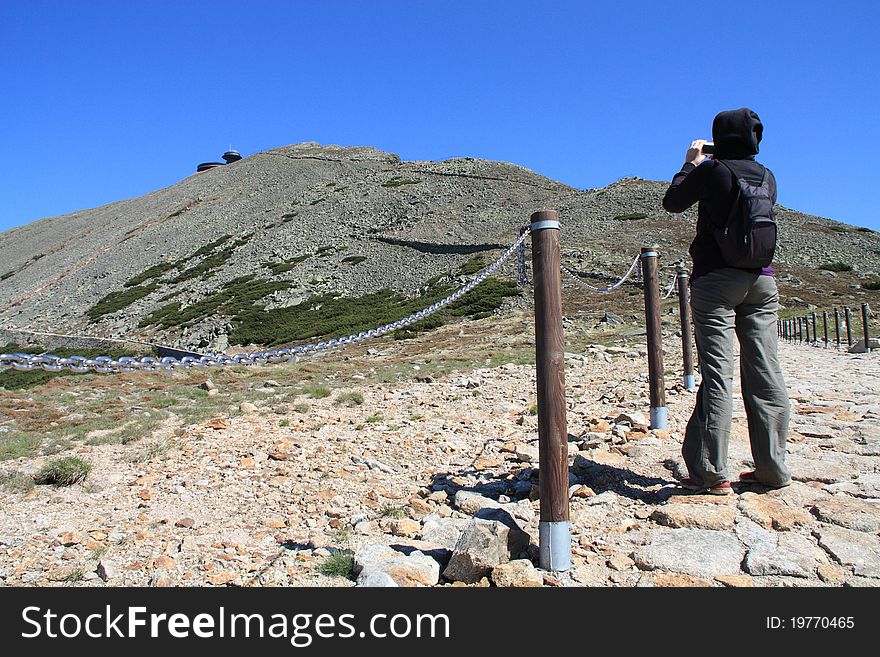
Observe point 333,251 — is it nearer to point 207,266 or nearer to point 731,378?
point 207,266

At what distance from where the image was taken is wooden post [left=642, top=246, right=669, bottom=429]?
18.2ft

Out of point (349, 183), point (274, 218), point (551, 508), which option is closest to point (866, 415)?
point (551, 508)

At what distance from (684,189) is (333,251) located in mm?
38299

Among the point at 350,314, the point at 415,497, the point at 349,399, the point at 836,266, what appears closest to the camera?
the point at 415,497

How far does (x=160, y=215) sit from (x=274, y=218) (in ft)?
53.6

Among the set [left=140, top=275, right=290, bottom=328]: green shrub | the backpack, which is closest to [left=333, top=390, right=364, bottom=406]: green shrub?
the backpack

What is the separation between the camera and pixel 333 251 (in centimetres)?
4103

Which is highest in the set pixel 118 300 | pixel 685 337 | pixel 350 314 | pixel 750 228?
pixel 118 300

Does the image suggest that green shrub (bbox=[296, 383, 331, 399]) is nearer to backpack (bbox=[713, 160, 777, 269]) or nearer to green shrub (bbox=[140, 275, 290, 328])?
backpack (bbox=[713, 160, 777, 269])

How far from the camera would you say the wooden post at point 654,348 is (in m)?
5.55

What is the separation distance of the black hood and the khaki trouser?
720mm

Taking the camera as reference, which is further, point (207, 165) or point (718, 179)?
point (207, 165)

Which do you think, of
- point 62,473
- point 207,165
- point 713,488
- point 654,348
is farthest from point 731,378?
point 207,165
